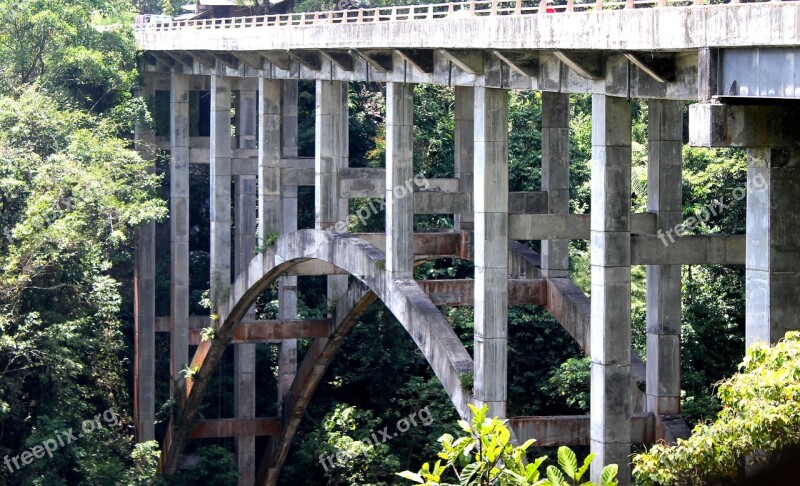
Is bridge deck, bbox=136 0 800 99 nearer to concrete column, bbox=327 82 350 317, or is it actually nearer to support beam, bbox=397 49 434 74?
support beam, bbox=397 49 434 74

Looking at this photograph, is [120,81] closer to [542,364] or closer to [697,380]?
[542,364]

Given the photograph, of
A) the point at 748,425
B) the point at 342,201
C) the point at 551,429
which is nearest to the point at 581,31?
the point at 748,425

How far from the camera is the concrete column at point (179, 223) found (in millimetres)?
42312

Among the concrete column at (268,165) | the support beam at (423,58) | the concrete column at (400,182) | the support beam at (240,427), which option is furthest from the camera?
the support beam at (240,427)

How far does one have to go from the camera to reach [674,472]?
47.1 ft

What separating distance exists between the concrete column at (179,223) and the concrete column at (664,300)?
73.8 feet

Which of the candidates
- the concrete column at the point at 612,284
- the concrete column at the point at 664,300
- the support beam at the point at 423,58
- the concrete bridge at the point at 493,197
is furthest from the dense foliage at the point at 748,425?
the support beam at the point at 423,58

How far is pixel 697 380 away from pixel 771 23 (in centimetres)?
1727

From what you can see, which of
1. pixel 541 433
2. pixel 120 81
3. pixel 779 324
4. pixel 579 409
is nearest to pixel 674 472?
pixel 779 324

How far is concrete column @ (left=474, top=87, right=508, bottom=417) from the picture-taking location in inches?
899

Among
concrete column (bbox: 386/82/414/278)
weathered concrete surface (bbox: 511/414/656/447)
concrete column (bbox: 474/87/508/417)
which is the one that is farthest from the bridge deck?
weathered concrete surface (bbox: 511/414/656/447)

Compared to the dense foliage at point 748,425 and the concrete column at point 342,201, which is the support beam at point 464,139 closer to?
the concrete column at point 342,201

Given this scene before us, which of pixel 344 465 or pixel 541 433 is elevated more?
pixel 541 433

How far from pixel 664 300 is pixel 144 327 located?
25.1 metres
